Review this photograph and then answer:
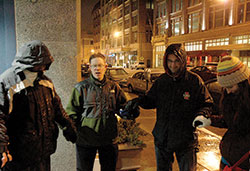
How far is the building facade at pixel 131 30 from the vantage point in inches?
2430

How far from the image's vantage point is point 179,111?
109 inches

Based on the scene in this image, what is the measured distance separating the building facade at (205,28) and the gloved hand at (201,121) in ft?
103

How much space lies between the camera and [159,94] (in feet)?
9.71

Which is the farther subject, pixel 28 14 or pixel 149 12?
pixel 149 12

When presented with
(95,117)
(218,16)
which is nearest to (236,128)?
(95,117)

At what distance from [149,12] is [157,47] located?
1314 centimetres

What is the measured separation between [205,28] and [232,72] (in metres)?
40.3

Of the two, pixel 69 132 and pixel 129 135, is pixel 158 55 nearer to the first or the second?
pixel 129 135

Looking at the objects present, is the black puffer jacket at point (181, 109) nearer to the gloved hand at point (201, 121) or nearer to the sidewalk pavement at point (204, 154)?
the gloved hand at point (201, 121)

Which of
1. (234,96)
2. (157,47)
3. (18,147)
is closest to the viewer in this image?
(18,147)

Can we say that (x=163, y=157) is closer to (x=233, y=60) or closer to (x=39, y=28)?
(x=233, y=60)

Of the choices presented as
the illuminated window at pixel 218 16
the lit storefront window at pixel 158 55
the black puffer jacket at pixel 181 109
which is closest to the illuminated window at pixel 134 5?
the lit storefront window at pixel 158 55

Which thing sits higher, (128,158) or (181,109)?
(181,109)

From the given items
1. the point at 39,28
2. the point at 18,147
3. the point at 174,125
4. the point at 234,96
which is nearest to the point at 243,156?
the point at 234,96
